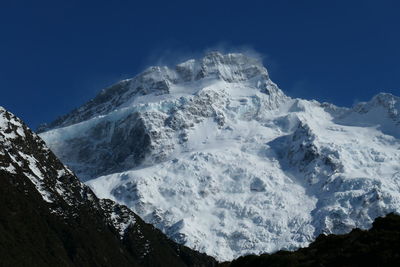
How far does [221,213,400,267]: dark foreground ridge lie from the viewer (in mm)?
84875

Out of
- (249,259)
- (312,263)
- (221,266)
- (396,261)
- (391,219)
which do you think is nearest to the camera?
(396,261)

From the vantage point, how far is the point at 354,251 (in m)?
88.6

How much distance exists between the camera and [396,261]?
82250 mm

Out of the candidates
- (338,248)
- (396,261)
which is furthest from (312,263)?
(396,261)

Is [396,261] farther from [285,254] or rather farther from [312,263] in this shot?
[285,254]

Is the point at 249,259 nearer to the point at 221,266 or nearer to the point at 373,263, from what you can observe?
the point at 221,266

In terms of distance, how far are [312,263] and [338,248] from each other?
4009 mm

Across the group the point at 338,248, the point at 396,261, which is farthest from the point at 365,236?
the point at 396,261

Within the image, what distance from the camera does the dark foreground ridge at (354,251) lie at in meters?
84.9

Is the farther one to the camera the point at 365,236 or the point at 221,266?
the point at 221,266

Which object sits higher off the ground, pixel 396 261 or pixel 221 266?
pixel 221 266

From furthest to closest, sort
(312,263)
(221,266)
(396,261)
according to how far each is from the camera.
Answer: (221,266) < (312,263) < (396,261)

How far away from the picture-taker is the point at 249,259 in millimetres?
102938

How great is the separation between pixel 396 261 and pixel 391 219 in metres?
14.2
